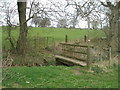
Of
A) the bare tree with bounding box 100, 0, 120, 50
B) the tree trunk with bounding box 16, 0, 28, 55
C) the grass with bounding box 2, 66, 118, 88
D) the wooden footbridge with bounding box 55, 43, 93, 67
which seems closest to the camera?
the grass with bounding box 2, 66, 118, 88

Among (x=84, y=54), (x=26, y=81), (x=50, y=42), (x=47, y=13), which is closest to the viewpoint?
(x=26, y=81)

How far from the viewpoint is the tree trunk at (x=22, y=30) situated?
1312 cm

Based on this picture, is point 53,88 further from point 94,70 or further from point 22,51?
point 22,51

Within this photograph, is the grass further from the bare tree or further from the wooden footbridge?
the bare tree

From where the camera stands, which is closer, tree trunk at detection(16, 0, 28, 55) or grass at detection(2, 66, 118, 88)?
grass at detection(2, 66, 118, 88)

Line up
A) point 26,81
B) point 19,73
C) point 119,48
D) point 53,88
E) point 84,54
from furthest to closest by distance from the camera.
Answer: point 119,48, point 84,54, point 19,73, point 26,81, point 53,88

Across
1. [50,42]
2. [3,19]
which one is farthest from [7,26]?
[50,42]

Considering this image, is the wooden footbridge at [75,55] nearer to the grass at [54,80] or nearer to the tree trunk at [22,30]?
the grass at [54,80]

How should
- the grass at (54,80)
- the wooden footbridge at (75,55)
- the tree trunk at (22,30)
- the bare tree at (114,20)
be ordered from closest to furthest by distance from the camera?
1. the grass at (54,80)
2. the wooden footbridge at (75,55)
3. the bare tree at (114,20)
4. the tree trunk at (22,30)

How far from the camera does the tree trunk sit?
13.1m

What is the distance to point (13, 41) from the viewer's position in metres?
14.6

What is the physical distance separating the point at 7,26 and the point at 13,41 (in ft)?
4.87

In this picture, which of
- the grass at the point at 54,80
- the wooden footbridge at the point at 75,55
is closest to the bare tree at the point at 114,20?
the wooden footbridge at the point at 75,55

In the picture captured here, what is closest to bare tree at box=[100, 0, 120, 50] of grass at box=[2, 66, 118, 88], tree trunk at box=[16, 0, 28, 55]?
grass at box=[2, 66, 118, 88]
